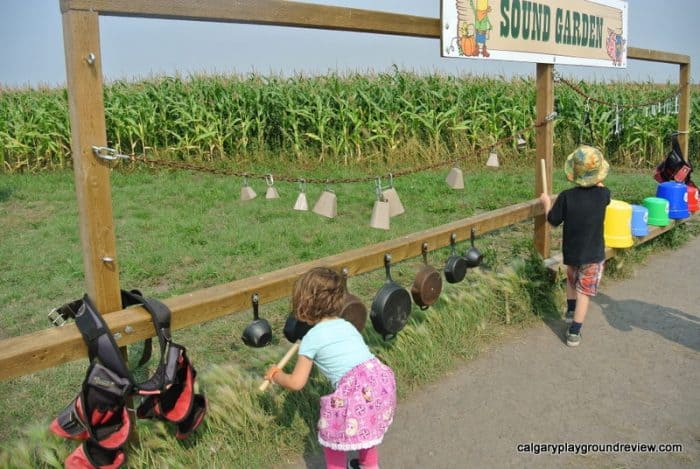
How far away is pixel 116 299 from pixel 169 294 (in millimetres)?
3291

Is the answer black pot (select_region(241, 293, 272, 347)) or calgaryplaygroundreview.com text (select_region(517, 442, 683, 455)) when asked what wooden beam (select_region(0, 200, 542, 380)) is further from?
calgaryplaygroundreview.com text (select_region(517, 442, 683, 455))

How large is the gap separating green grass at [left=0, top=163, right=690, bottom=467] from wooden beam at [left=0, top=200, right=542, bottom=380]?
0.59 meters

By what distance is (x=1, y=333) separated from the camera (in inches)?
212

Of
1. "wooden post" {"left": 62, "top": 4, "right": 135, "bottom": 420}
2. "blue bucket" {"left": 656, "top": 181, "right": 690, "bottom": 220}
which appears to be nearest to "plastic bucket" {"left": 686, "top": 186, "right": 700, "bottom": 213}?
"blue bucket" {"left": 656, "top": 181, "right": 690, "bottom": 220}

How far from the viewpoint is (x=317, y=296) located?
A: 2887 mm

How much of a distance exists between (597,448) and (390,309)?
1.29 meters

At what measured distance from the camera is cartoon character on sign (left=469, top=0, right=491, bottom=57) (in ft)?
15.4

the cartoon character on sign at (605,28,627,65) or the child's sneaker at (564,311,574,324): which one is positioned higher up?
the cartoon character on sign at (605,28,627,65)

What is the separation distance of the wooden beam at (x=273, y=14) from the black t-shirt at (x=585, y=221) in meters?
1.60

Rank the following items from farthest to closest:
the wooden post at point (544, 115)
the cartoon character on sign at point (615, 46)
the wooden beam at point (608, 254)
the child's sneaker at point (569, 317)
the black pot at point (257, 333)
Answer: the cartoon character on sign at point (615, 46) → the wooden beam at point (608, 254) → the wooden post at point (544, 115) → the child's sneaker at point (569, 317) → the black pot at point (257, 333)

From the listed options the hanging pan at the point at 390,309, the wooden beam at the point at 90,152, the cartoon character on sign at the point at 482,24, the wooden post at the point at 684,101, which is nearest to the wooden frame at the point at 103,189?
the wooden beam at the point at 90,152

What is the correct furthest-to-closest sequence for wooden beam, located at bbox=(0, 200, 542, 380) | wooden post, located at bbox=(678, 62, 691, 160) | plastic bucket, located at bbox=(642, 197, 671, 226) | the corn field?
1. the corn field
2. wooden post, located at bbox=(678, 62, 691, 160)
3. plastic bucket, located at bbox=(642, 197, 671, 226)
4. wooden beam, located at bbox=(0, 200, 542, 380)

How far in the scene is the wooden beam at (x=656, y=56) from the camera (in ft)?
22.8

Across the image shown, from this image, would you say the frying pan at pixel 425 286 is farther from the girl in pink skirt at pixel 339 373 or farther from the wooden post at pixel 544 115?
the wooden post at pixel 544 115
